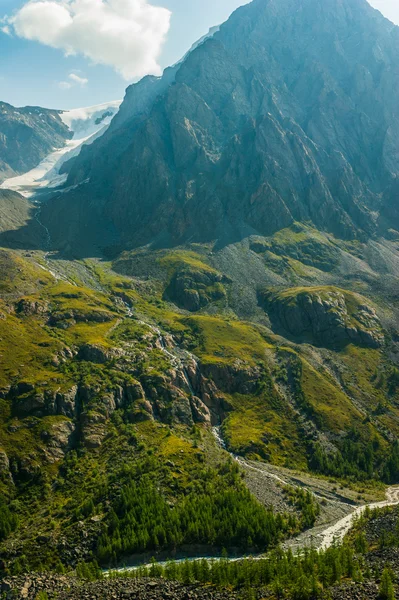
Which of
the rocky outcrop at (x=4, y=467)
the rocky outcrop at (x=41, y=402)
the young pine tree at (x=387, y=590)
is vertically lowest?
the rocky outcrop at (x=4, y=467)

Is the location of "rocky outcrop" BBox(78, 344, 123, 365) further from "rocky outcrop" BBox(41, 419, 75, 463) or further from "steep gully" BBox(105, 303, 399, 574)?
"steep gully" BBox(105, 303, 399, 574)

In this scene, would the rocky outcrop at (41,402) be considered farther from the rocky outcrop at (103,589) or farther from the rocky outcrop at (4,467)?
the rocky outcrop at (103,589)

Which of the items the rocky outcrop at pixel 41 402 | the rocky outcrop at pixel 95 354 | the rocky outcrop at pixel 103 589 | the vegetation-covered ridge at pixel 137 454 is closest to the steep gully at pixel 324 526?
the vegetation-covered ridge at pixel 137 454

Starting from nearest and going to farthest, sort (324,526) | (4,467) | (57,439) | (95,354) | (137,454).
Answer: (324,526)
(4,467)
(137,454)
(57,439)
(95,354)

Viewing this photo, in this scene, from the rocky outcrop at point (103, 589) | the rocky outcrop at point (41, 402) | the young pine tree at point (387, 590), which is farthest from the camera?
the rocky outcrop at point (41, 402)

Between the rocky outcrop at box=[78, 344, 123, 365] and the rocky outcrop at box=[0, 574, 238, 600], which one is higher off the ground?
the rocky outcrop at box=[78, 344, 123, 365]

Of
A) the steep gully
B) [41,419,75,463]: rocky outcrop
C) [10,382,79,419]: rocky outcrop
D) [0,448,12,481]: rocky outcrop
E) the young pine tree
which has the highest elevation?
the young pine tree

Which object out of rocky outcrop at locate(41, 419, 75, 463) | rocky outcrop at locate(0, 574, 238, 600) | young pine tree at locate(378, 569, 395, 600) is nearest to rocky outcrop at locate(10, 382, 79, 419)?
rocky outcrop at locate(41, 419, 75, 463)

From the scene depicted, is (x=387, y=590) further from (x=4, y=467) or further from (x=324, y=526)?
(x=4, y=467)

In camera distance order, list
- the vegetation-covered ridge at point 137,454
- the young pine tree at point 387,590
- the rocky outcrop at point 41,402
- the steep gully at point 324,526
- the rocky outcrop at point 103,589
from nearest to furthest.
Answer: the young pine tree at point 387,590 < the rocky outcrop at point 103,589 < the steep gully at point 324,526 < the vegetation-covered ridge at point 137,454 < the rocky outcrop at point 41,402

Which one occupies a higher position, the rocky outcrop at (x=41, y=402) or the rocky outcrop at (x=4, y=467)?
the rocky outcrop at (x=41, y=402)

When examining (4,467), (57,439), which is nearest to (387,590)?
(4,467)
